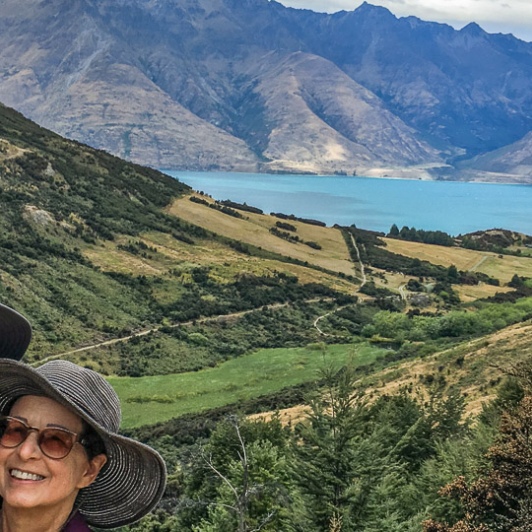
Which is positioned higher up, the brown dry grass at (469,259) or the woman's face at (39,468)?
the woman's face at (39,468)

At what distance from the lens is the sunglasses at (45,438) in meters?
2.60

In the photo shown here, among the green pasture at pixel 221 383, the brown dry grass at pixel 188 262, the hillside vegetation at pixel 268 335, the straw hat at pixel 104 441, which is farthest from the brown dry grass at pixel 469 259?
the straw hat at pixel 104 441

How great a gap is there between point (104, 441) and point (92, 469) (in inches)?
6.2

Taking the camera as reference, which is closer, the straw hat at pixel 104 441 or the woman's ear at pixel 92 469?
the straw hat at pixel 104 441

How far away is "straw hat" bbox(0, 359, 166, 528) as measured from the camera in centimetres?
257

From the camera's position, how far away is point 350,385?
29.6 ft

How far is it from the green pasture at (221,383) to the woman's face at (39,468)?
3353 cm

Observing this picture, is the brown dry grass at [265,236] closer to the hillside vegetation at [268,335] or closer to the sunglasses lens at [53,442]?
the hillside vegetation at [268,335]

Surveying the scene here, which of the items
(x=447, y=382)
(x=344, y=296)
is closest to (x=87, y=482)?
(x=447, y=382)

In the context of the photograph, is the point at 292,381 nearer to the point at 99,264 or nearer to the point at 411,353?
the point at 411,353

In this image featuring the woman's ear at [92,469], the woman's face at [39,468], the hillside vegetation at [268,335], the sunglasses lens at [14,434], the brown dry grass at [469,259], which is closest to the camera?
the woman's face at [39,468]

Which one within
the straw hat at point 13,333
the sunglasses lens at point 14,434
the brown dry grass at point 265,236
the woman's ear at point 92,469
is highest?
the straw hat at point 13,333

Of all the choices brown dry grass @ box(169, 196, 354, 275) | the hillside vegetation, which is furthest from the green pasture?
brown dry grass @ box(169, 196, 354, 275)

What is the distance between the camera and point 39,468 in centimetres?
259
